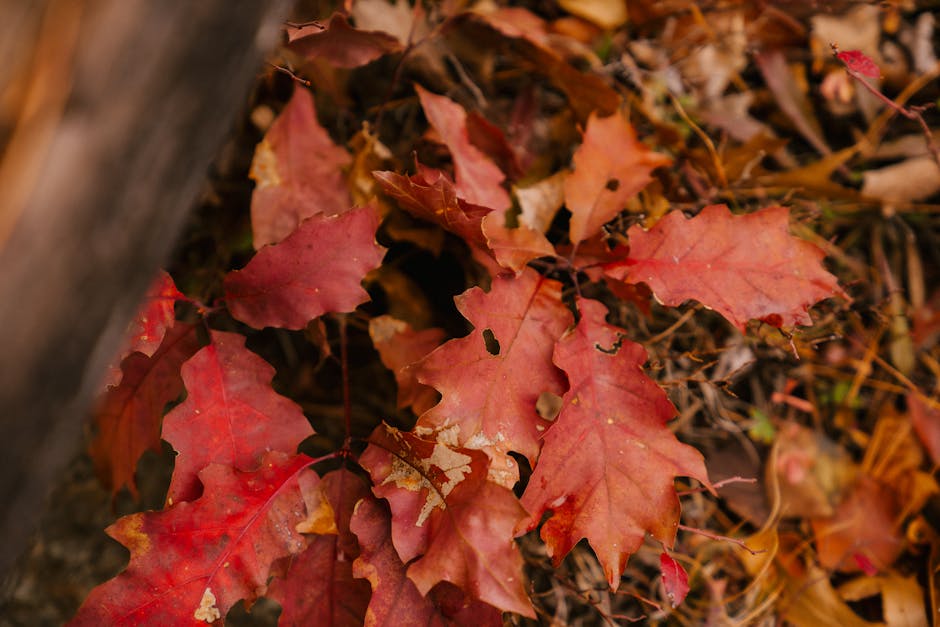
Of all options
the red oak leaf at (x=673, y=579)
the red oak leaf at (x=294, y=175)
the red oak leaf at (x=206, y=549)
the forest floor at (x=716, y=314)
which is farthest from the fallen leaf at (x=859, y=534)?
the red oak leaf at (x=294, y=175)

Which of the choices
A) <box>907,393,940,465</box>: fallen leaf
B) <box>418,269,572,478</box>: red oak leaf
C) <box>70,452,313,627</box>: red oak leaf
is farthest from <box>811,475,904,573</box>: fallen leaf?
<box>70,452,313,627</box>: red oak leaf

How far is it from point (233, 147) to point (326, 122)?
189 mm

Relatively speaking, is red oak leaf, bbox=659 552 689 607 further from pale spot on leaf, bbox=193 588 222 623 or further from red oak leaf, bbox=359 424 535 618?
pale spot on leaf, bbox=193 588 222 623

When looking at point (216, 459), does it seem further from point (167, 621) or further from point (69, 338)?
point (69, 338)

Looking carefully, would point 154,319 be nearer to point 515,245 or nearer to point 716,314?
point 515,245

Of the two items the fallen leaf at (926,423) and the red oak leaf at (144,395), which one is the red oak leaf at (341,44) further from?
the fallen leaf at (926,423)

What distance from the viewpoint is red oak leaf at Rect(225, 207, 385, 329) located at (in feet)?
2.92

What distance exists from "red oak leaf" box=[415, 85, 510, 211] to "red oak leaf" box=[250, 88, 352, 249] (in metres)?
0.17

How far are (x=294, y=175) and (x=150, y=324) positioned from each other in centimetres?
35

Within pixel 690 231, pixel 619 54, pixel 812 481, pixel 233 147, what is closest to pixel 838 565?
pixel 812 481

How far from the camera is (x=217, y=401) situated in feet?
2.93

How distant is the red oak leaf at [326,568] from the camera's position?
886mm

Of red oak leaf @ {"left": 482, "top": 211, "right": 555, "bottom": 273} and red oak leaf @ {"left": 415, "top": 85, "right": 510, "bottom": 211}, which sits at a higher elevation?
red oak leaf @ {"left": 415, "top": 85, "right": 510, "bottom": 211}

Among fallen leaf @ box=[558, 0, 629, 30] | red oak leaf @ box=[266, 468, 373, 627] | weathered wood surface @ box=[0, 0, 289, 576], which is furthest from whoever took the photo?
fallen leaf @ box=[558, 0, 629, 30]
